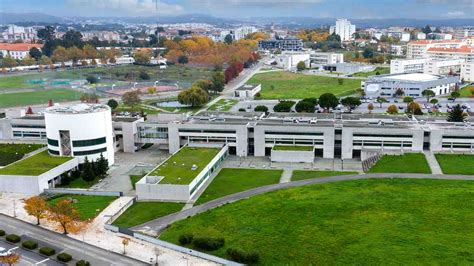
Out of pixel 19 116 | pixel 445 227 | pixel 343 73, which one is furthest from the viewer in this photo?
pixel 343 73

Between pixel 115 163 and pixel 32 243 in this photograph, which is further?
pixel 115 163

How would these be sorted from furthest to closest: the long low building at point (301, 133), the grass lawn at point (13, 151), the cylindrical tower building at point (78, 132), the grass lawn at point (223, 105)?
the grass lawn at point (223, 105) → the grass lawn at point (13, 151) → the long low building at point (301, 133) → the cylindrical tower building at point (78, 132)

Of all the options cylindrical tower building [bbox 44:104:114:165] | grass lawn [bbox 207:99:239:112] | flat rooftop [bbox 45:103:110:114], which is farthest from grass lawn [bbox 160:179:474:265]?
grass lawn [bbox 207:99:239:112]

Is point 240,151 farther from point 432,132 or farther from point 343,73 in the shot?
point 343,73

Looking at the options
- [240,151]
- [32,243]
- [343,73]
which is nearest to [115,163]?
[240,151]

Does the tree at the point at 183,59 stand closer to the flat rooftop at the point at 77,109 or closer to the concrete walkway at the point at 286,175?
the flat rooftop at the point at 77,109

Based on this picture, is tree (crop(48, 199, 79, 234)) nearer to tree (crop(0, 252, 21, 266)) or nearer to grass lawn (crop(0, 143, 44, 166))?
tree (crop(0, 252, 21, 266))

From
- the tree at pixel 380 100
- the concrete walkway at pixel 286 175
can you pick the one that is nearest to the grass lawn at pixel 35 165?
the concrete walkway at pixel 286 175
